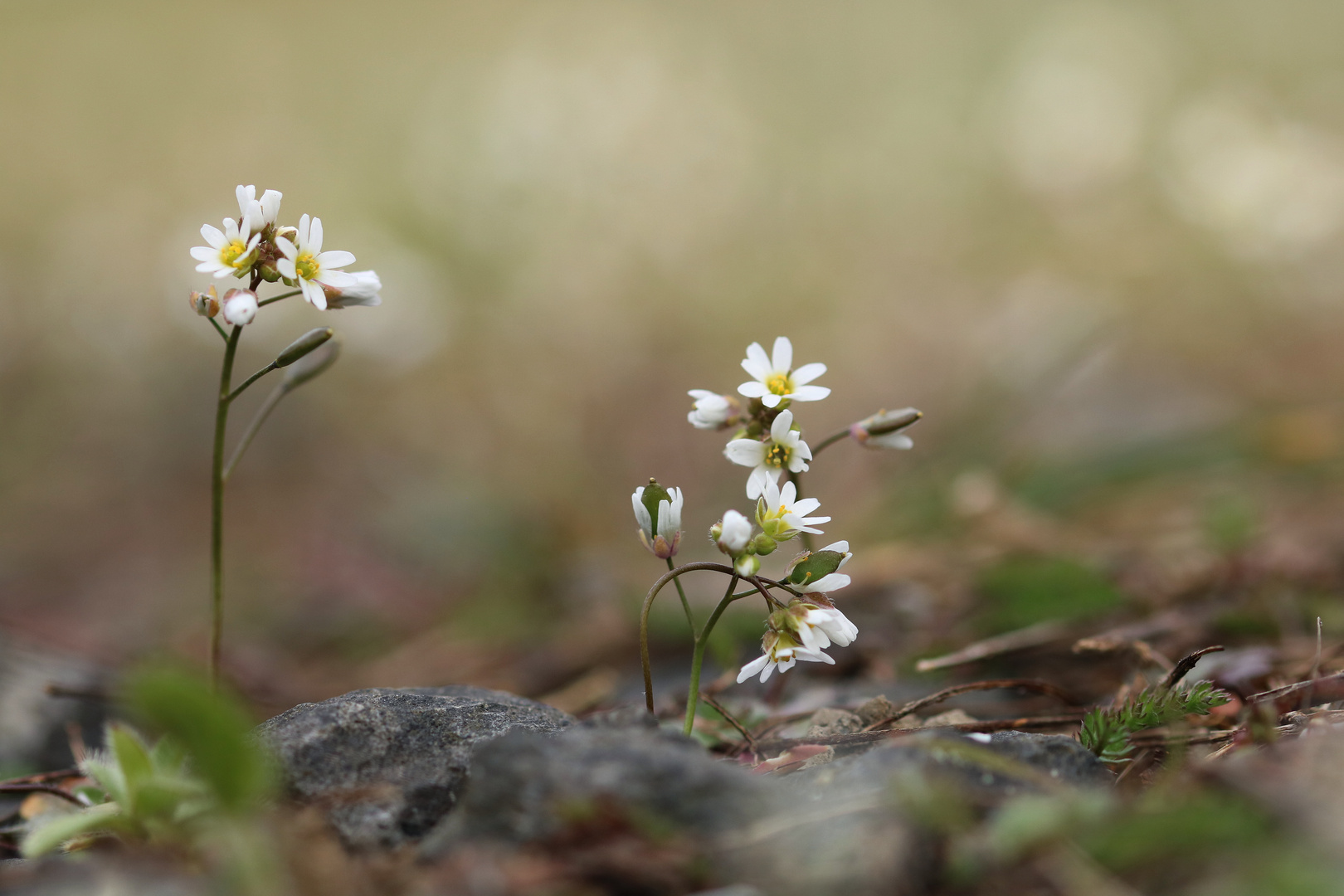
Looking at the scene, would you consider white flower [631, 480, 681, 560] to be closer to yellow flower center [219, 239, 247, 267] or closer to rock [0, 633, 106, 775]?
yellow flower center [219, 239, 247, 267]

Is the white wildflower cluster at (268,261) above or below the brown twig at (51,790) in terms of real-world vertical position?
above

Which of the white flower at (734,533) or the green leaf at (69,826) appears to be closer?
the green leaf at (69,826)

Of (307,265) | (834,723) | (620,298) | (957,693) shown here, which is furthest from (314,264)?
(620,298)

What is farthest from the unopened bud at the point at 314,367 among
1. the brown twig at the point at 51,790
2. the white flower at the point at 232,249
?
the brown twig at the point at 51,790

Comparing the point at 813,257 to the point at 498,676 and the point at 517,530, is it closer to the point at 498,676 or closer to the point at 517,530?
the point at 517,530

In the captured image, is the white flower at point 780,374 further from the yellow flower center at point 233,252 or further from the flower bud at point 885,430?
the yellow flower center at point 233,252

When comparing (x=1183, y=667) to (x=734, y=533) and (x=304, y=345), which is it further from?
(x=304, y=345)

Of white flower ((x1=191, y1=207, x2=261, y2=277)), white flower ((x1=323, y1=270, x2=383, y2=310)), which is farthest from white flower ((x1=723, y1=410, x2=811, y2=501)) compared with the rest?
white flower ((x1=191, y1=207, x2=261, y2=277))
